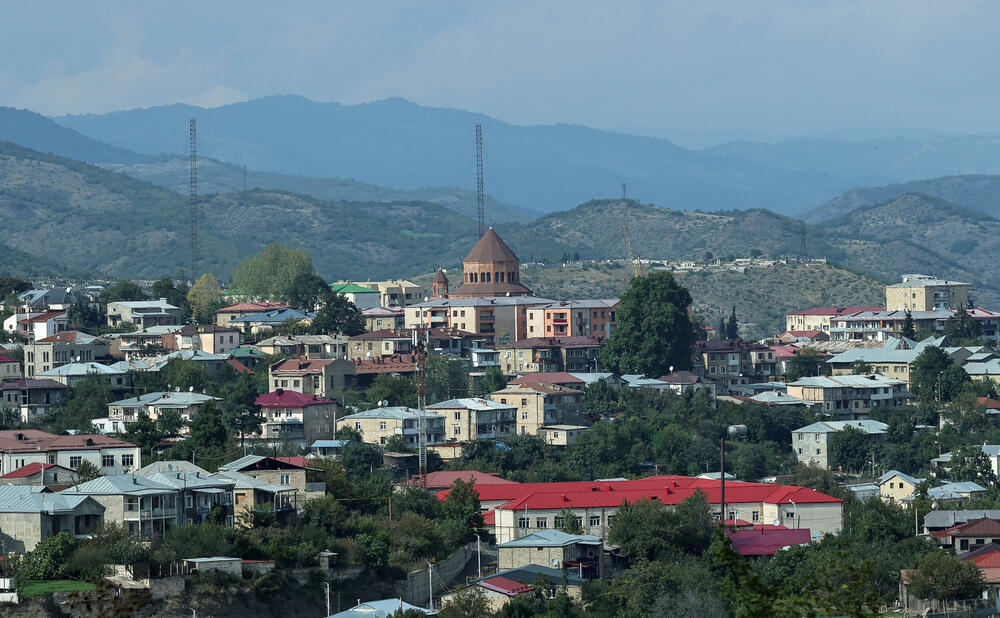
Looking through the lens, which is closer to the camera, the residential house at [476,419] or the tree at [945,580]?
the tree at [945,580]

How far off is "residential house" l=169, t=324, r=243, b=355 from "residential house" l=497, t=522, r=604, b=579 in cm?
3614

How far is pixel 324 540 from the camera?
54219mm

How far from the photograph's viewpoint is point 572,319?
323 ft

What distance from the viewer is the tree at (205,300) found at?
102250 millimetres

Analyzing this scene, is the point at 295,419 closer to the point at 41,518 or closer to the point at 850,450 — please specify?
the point at 850,450

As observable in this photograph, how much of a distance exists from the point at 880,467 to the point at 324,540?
3223cm

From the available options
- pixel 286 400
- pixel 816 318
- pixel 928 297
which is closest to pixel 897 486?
pixel 286 400

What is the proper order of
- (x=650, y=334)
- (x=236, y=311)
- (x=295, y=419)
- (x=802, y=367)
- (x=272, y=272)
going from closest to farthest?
(x=295, y=419), (x=650, y=334), (x=802, y=367), (x=236, y=311), (x=272, y=272)

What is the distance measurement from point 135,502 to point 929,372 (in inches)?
1895

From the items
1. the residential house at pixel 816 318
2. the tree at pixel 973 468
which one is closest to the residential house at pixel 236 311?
the residential house at pixel 816 318

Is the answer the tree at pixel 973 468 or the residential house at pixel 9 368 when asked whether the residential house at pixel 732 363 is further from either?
the residential house at pixel 9 368

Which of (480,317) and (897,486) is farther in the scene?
(480,317)

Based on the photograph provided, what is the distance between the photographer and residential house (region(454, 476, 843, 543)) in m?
61.7

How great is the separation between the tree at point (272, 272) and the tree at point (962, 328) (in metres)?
34.4
